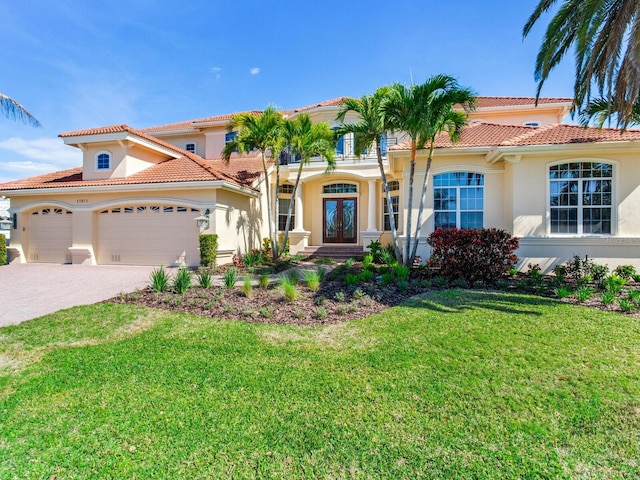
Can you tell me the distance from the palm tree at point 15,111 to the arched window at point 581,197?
18.8m

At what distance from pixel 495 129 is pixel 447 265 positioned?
796 cm

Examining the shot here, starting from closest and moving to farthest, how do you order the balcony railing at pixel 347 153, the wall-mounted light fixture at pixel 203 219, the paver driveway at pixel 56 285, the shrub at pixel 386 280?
the paver driveway at pixel 56 285
the shrub at pixel 386 280
the wall-mounted light fixture at pixel 203 219
the balcony railing at pixel 347 153

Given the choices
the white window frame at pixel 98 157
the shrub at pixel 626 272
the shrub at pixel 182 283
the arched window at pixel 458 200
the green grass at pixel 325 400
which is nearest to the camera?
the green grass at pixel 325 400

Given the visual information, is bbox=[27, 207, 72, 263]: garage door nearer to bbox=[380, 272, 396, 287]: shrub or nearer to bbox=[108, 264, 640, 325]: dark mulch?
bbox=[108, 264, 640, 325]: dark mulch

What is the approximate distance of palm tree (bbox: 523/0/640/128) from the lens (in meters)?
7.96

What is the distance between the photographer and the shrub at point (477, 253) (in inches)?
370

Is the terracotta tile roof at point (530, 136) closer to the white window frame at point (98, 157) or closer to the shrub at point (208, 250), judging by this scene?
the shrub at point (208, 250)

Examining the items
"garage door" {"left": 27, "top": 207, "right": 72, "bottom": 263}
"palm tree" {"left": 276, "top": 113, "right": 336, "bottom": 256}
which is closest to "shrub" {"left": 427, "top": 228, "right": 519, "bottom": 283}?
"palm tree" {"left": 276, "top": 113, "right": 336, "bottom": 256}

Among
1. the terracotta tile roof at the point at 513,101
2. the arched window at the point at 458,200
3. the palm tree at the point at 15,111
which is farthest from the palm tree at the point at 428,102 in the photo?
the palm tree at the point at 15,111

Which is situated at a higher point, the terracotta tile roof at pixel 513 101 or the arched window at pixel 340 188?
the terracotta tile roof at pixel 513 101

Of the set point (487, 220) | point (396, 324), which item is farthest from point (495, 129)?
point (396, 324)

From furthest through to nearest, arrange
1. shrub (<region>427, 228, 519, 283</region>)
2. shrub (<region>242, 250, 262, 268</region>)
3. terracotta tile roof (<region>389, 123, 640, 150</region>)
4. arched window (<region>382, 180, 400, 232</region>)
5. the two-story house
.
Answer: arched window (<region>382, 180, 400, 232</region>)
shrub (<region>242, 250, 262, 268</region>)
the two-story house
terracotta tile roof (<region>389, 123, 640, 150</region>)
shrub (<region>427, 228, 519, 283</region>)

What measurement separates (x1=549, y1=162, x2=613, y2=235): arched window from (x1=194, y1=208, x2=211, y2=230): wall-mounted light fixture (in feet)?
42.5

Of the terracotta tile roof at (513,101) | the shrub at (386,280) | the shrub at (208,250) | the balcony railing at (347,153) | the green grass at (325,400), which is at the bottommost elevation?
the green grass at (325,400)
